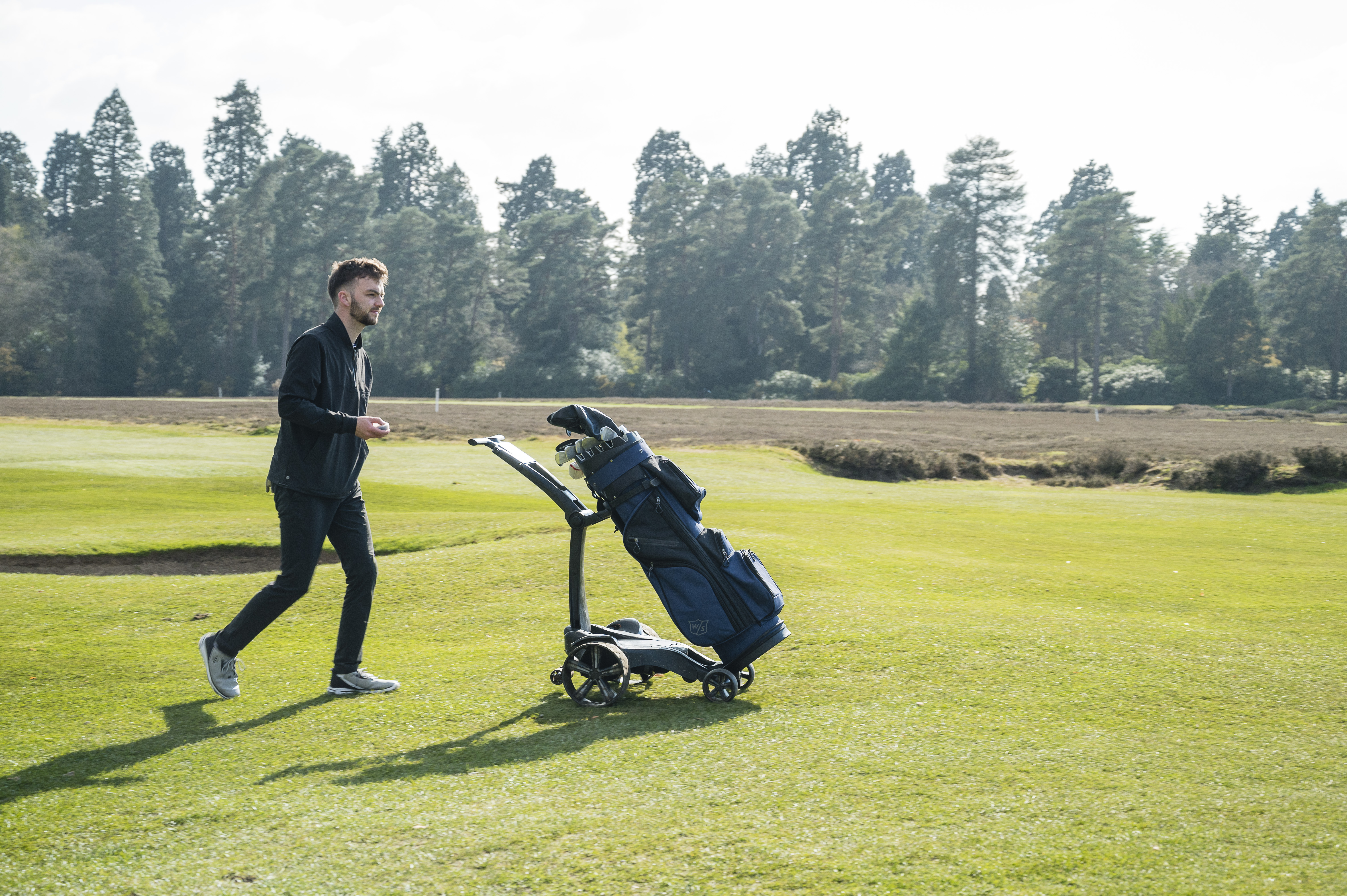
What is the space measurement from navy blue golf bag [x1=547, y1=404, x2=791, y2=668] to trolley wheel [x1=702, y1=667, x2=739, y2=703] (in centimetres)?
7

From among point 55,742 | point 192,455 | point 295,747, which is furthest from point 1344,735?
point 192,455

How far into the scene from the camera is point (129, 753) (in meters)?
5.09

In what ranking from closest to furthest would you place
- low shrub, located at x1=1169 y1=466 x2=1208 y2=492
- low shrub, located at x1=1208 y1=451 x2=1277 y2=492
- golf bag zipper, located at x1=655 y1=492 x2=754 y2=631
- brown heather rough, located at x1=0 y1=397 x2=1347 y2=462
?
golf bag zipper, located at x1=655 y1=492 x2=754 y2=631 < low shrub, located at x1=1208 y1=451 x2=1277 y2=492 < low shrub, located at x1=1169 y1=466 x2=1208 y2=492 < brown heather rough, located at x1=0 y1=397 x2=1347 y2=462

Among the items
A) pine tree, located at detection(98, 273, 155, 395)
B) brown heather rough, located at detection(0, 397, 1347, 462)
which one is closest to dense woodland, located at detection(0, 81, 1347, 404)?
pine tree, located at detection(98, 273, 155, 395)

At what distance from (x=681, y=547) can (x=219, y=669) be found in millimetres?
2935

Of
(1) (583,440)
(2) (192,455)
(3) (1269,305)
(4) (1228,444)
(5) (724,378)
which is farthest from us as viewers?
(5) (724,378)

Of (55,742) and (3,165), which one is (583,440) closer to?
(55,742)

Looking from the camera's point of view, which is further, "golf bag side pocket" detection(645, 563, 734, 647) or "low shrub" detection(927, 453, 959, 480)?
"low shrub" detection(927, 453, 959, 480)

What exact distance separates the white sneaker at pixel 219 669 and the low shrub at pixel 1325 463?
88.4 ft

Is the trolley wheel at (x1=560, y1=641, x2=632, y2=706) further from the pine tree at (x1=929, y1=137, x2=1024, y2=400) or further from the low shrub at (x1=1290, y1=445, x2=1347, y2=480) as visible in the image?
the pine tree at (x1=929, y1=137, x2=1024, y2=400)

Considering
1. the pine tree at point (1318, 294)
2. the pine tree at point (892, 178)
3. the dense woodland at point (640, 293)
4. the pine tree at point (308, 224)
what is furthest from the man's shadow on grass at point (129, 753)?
the pine tree at point (892, 178)

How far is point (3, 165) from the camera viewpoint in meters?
106

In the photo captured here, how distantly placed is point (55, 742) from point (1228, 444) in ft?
125

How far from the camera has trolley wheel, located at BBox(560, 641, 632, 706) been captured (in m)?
5.89
